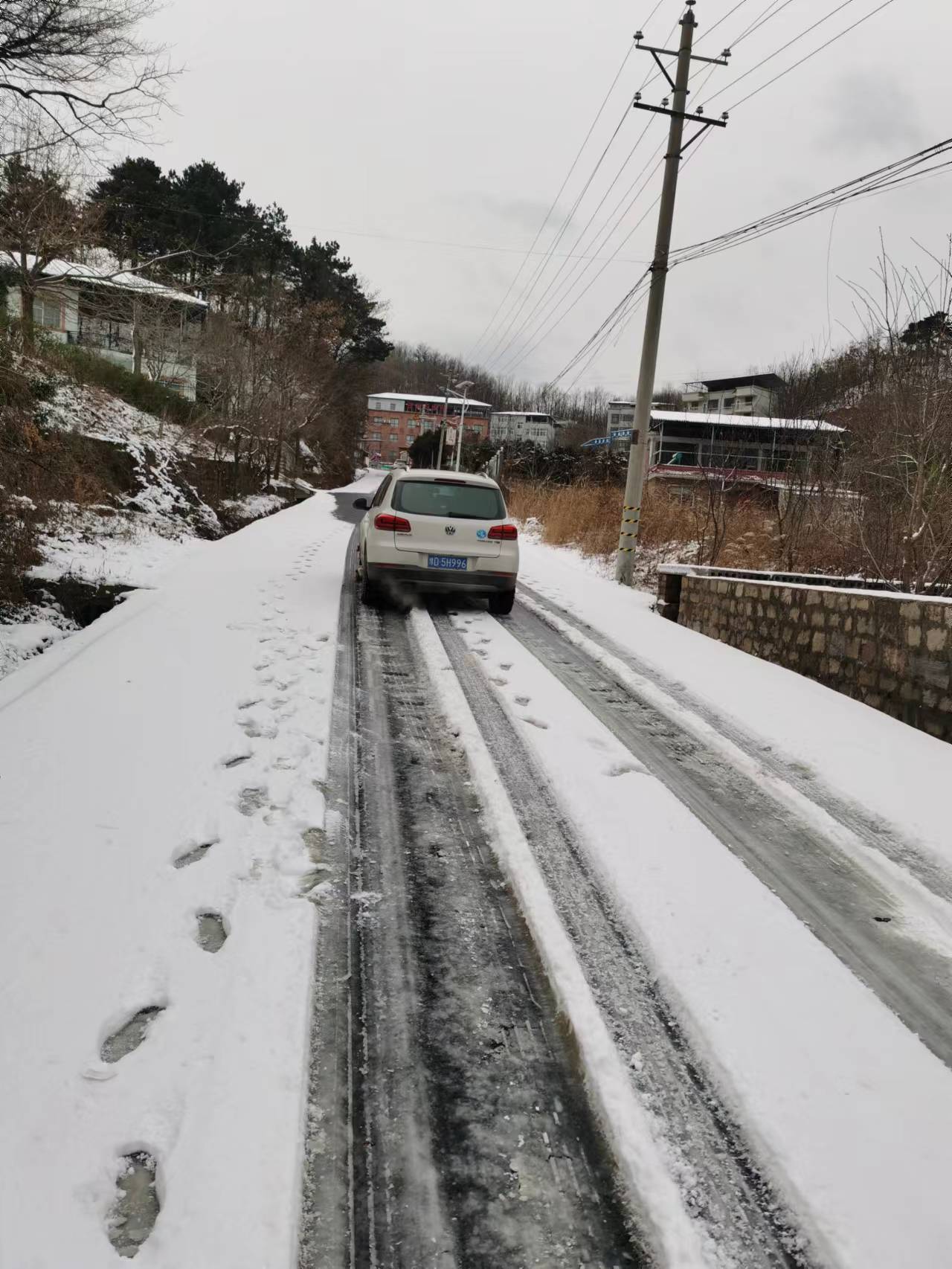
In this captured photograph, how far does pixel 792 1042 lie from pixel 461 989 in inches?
41.1

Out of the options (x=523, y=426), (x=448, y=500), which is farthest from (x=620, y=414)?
(x=448, y=500)

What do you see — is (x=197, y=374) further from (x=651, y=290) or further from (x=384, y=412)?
(x=384, y=412)

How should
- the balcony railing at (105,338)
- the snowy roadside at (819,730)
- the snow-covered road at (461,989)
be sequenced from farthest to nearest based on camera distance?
the balcony railing at (105,338) < the snowy roadside at (819,730) < the snow-covered road at (461,989)

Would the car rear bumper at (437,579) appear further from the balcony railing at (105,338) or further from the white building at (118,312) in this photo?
the balcony railing at (105,338)

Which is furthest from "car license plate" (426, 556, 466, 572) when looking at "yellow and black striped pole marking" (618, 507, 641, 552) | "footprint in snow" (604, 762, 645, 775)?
"yellow and black striped pole marking" (618, 507, 641, 552)

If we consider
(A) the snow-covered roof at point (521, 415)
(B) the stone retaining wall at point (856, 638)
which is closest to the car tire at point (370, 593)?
(B) the stone retaining wall at point (856, 638)

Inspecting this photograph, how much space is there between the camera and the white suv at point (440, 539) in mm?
8164

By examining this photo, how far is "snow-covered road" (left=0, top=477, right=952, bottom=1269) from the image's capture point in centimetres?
170

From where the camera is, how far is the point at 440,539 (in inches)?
324

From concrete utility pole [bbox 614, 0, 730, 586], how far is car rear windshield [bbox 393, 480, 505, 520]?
4802 millimetres

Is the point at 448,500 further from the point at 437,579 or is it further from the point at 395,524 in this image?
the point at 437,579

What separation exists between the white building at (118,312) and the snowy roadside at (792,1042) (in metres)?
8.27

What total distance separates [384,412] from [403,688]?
120m

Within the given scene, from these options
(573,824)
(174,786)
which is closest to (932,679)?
(573,824)
